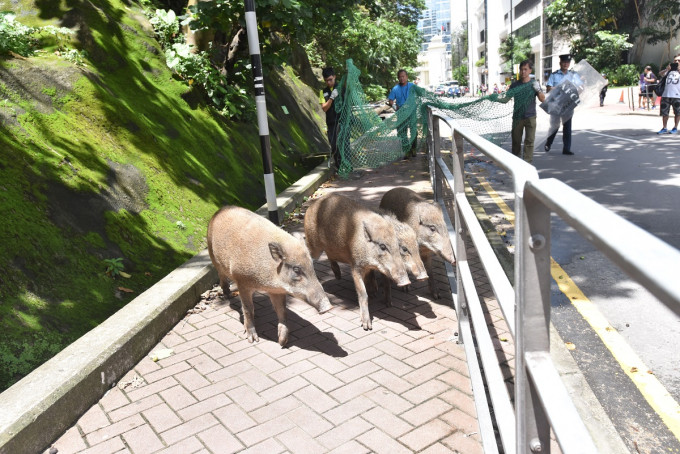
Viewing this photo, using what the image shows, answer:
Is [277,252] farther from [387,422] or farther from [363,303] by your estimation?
[387,422]

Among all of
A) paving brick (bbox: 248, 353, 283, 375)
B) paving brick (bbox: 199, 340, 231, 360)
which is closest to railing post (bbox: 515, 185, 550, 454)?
paving brick (bbox: 248, 353, 283, 375)

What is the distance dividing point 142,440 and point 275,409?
0.80m

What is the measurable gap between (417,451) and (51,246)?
3.53 metres

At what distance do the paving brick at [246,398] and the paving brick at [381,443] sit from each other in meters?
0.77

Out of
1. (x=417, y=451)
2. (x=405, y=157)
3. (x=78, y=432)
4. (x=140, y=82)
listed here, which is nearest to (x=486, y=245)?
(x=417, y=451)

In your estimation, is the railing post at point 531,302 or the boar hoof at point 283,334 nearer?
the railing post at point 531,302

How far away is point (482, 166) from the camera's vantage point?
475 inches

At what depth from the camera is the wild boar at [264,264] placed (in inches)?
166

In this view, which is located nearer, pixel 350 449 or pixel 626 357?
pixel 350 449

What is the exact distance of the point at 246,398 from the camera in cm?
370

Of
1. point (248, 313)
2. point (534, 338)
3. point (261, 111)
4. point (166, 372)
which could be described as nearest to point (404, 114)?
point (261, 111)

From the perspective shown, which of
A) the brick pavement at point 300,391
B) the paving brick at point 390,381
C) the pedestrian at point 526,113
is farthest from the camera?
the pedestrian at point 526,113

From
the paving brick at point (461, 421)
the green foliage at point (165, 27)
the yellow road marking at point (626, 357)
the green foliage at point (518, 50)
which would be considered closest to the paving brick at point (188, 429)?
the paving brick at point (461, 421)

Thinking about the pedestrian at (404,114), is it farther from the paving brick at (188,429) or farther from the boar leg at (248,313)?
the paving brick at (188,429)
